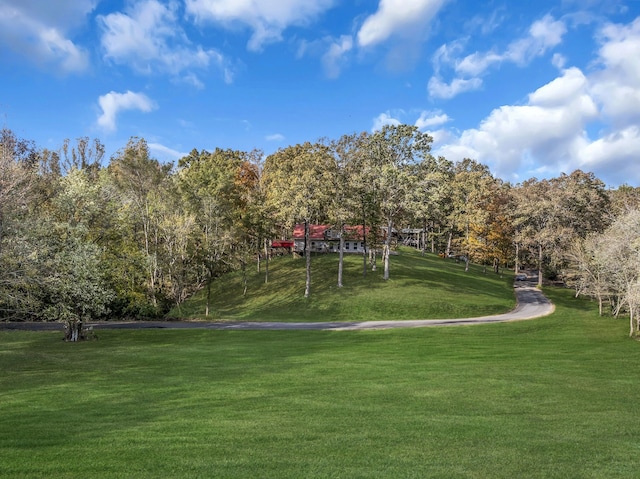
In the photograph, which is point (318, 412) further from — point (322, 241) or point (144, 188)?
point (322, 241)

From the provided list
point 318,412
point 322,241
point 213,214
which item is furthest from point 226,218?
point 318,412

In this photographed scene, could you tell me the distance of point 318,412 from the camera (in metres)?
12.4

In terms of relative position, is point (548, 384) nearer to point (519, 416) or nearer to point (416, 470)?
point (519, 416)

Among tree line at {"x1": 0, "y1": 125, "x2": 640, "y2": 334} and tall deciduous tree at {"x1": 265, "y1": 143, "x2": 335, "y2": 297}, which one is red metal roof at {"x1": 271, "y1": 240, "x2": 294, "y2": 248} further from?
tall deciduous tree at {"x1": 265, "y1": 143, "x2": 335, "y2": 297}

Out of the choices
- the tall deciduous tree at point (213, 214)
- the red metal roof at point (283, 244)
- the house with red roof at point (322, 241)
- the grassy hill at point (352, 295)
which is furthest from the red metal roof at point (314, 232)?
the tall deciduous tree at point (213, 214)

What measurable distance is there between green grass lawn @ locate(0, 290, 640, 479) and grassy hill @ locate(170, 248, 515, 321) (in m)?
21.3

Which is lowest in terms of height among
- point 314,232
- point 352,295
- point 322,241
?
point 352,295

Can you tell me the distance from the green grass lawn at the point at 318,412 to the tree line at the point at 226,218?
5865 millimetres

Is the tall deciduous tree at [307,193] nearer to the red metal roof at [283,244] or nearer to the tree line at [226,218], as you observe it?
the tree line at [226,218]

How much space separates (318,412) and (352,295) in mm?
40743

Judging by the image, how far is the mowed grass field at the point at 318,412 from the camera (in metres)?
8.38

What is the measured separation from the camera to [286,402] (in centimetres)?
1359

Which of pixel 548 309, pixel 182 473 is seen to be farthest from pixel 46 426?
pixel 548 309

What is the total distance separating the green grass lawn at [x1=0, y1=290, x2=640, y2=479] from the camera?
8383mm
